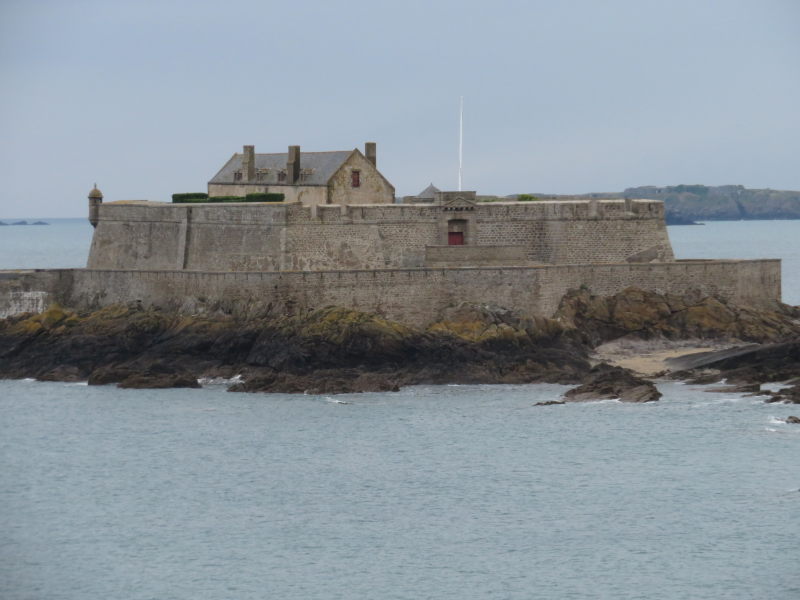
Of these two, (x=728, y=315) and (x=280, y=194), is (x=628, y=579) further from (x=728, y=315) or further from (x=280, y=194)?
(x=280, y=194)

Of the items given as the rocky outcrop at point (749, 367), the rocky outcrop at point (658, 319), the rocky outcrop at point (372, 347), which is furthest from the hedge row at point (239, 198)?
the rocky outcrop at point (749, 367)

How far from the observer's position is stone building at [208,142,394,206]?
57.7m

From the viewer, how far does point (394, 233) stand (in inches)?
2158

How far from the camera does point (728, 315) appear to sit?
2083 inches

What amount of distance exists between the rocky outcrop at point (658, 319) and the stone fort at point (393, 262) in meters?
0.52

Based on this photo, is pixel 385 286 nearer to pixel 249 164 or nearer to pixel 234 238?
pixel 234 238

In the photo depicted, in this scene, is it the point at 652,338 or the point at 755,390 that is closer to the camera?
the point at 755,390

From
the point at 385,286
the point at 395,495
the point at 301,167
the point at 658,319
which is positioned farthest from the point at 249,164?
the point at 395,495

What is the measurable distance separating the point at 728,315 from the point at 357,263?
12524 millimetres

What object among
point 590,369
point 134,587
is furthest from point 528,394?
point 134,587

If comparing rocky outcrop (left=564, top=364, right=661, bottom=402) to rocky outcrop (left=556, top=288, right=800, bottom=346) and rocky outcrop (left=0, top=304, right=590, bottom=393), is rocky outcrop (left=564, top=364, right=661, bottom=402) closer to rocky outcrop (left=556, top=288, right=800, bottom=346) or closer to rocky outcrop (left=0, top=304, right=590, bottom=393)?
rocky outcrop (left=0, top=304, right=590, bottom=393)

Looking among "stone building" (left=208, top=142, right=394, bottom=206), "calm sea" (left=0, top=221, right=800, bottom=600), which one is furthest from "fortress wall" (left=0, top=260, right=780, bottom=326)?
"stone building" (left=208, top=142, right=394, bottom=206)

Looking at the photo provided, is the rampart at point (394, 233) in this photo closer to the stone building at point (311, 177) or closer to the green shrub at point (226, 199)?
the green shrub at point (226, 199)

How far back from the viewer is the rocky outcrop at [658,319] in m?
52.3
